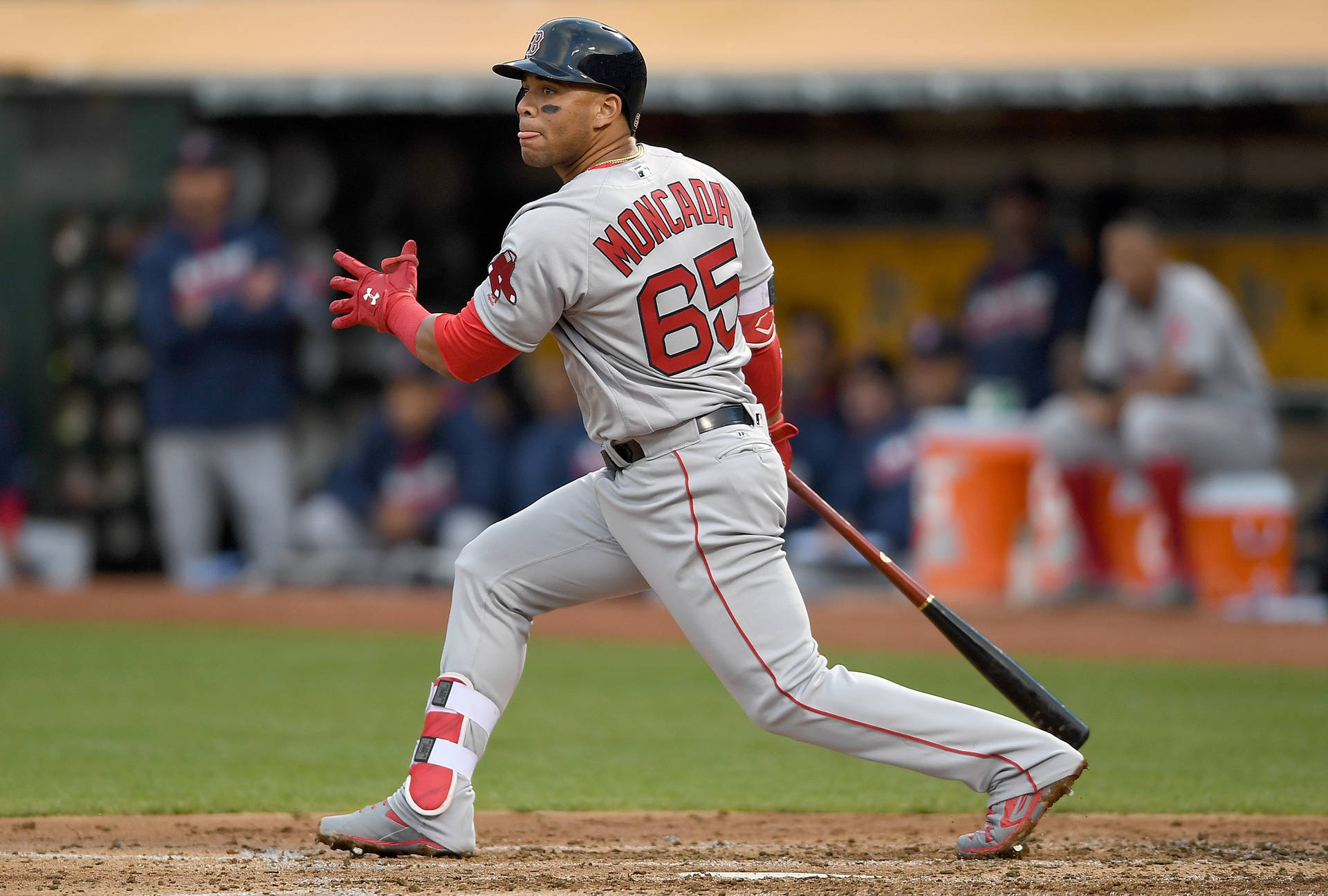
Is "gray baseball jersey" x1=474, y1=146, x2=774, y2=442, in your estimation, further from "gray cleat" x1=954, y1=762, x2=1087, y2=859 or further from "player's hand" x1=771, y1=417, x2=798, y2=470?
"gray cleat" x1=954, y1=762, x2=1087, y2=859

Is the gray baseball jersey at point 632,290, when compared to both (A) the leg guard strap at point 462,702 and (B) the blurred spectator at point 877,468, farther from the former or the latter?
(B) the blurred spectator at point 877,468

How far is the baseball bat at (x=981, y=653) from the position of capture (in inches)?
159

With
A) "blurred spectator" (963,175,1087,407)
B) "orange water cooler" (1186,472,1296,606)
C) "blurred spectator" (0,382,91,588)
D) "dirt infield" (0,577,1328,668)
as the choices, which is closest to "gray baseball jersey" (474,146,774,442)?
"dirt infield" (0,577,1328,668)

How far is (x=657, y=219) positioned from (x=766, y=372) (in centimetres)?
50

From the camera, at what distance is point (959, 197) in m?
10.8

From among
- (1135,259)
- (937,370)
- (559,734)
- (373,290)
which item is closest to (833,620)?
(937,370)

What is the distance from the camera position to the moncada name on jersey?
3619 millimetres

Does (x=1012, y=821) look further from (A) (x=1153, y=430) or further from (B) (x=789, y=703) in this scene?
(A) (x=1153, y=430)

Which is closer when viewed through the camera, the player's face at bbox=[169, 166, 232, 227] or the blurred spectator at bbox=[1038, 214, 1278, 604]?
the blurred spectator at bbox=[1038, 214, 1278, 604]

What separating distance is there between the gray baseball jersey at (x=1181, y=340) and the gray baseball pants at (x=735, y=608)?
466cm

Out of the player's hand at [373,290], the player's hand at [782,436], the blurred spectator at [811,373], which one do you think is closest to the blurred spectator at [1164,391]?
the blurred spectator at [811,373]

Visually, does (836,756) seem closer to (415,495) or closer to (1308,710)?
(1308,710)

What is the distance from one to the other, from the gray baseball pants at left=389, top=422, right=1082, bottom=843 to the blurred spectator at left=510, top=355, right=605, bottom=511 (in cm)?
538

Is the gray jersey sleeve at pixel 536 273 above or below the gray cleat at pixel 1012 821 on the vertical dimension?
above
